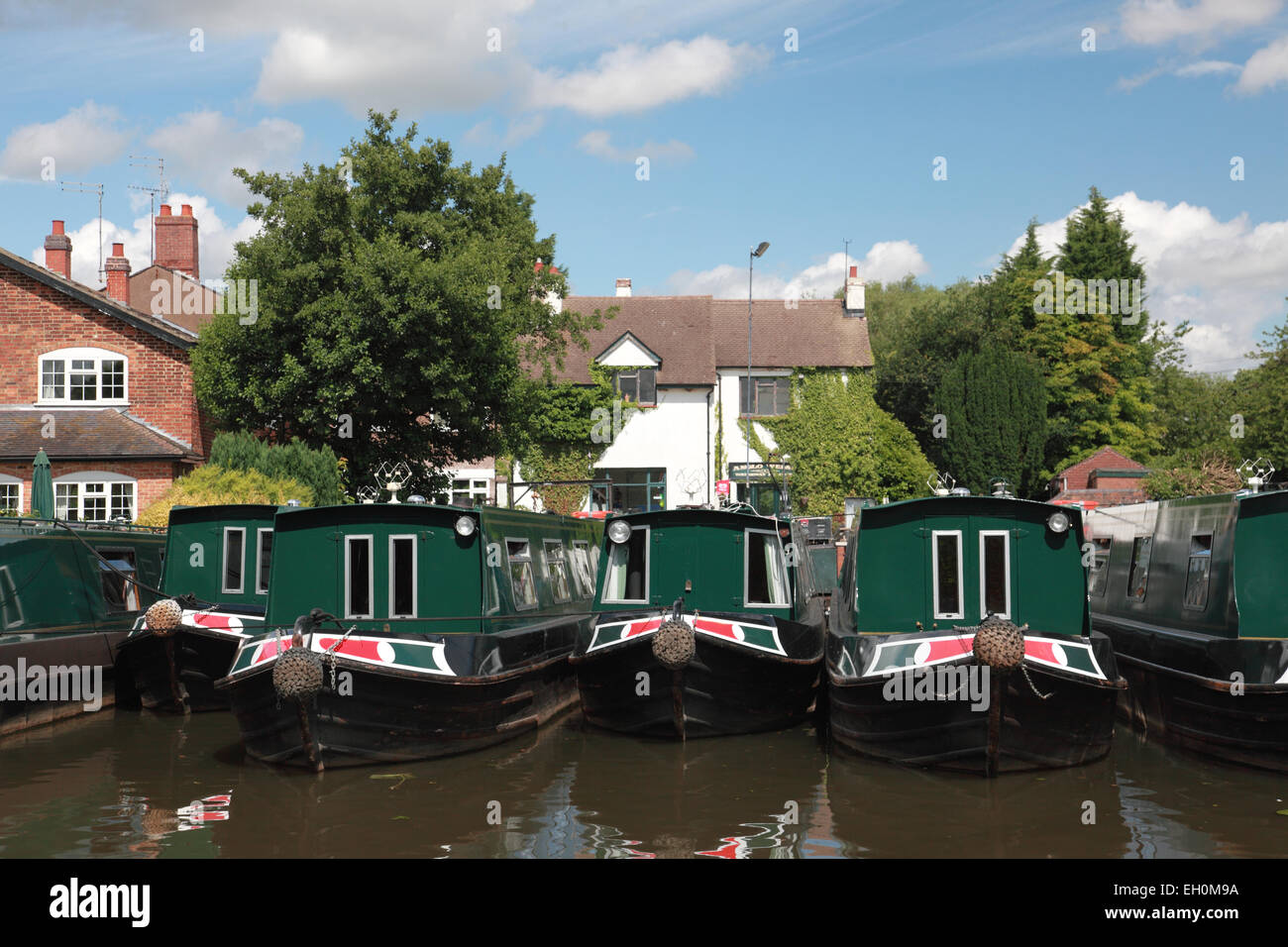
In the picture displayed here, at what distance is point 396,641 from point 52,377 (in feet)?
65.0

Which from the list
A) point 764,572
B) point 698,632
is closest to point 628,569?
point 764,572

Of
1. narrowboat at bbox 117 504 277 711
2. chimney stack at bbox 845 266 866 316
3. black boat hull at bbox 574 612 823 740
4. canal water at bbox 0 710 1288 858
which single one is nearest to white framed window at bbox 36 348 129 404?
narrowboat at bbox 117 504 277 711

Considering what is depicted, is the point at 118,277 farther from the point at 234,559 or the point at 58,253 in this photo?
the point at 234,559

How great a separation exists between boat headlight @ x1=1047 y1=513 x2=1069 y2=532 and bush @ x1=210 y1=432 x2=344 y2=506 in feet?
47.7

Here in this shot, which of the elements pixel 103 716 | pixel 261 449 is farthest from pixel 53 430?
pixel 103 716

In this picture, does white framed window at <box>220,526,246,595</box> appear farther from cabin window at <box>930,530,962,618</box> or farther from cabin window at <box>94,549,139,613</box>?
cabin window at <box>930,530,962,618</box>

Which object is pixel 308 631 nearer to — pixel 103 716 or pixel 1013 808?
pixel 103 716

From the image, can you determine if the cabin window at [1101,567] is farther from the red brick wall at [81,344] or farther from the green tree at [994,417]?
the green tree at [994,417]

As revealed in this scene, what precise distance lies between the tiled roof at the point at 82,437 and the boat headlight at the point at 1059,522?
66.0ft

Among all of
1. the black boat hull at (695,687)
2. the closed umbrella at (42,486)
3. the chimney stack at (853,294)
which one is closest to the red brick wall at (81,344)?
the closed umbrella at (42,486)

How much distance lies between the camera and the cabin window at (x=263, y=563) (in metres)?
15.6

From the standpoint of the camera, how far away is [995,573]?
11922mm

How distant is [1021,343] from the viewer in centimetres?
4809
